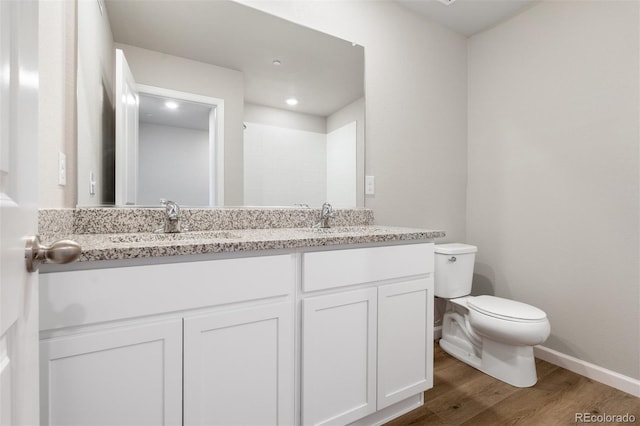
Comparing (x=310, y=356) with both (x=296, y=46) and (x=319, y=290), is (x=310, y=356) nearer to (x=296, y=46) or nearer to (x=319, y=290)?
(x=319, y=290)

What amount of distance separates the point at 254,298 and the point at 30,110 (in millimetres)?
748

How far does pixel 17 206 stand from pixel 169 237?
841 mm

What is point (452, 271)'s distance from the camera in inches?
79.4

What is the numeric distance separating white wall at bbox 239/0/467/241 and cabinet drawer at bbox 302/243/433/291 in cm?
61

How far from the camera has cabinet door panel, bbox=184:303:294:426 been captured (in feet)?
3.04

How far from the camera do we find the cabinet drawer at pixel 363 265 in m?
1.15

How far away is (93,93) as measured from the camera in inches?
49.4

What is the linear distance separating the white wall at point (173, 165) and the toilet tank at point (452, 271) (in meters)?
1.53

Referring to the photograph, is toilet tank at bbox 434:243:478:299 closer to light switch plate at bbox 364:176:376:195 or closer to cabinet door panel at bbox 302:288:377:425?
light switch plate at bbox 364:176:376:195

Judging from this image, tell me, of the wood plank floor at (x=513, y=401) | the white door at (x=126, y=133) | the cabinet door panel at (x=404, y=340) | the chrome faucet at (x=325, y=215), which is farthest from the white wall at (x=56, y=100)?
the wood plank floor at (x=513, y=401)

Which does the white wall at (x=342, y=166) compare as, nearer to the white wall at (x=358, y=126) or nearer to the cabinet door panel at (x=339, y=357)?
the white wall at (x=358, y=126)

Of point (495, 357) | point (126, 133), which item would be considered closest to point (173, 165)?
point (126, 133)
